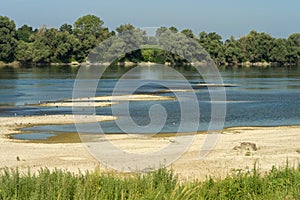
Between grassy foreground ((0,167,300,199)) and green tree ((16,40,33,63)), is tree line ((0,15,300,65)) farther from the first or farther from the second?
grassy foreground ((0,167,300,199))

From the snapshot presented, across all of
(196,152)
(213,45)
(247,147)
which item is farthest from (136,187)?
(213,45)

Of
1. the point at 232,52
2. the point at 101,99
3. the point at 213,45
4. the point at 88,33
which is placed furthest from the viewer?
the point at 232,52

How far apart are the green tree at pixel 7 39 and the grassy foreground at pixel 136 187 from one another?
501 feet

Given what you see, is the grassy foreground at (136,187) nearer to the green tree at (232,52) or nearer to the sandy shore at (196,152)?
the sandy shore at (196,152)

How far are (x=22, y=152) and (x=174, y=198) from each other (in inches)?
715

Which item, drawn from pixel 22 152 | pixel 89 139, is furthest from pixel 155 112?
pixel 22 152

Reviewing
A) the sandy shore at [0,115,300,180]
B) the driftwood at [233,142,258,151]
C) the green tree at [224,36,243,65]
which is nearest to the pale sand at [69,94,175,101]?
the sandy shore at [0,115,300,180]

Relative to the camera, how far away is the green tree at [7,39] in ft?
527

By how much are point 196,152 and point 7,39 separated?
14212 cm

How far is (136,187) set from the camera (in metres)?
Answer: 13.0

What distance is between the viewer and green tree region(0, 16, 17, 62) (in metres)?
160

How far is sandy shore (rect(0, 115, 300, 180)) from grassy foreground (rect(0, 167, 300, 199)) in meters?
4.23

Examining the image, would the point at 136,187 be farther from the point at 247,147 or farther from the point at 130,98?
the point at 130,98

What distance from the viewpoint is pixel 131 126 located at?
41750 millimetres
